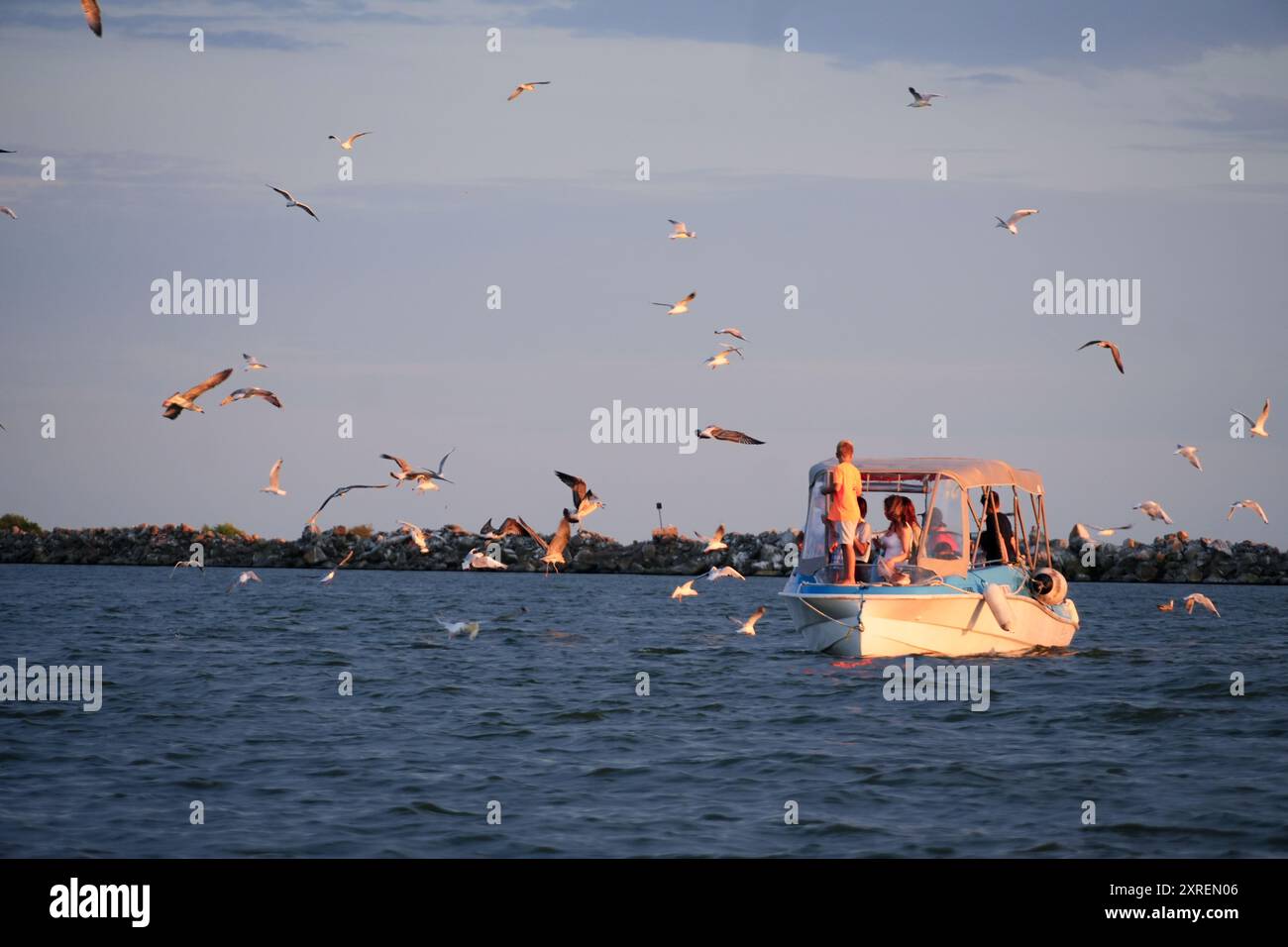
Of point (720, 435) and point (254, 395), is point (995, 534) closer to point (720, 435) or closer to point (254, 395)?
point (720, 435)

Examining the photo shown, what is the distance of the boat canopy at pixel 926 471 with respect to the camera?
78.2 feet

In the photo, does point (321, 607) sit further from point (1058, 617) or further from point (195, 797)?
point (195, 797)

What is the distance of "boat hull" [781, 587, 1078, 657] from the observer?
2252cm

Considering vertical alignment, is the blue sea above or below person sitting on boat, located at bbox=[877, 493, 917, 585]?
below

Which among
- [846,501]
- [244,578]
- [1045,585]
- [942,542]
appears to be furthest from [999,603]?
[244,578]

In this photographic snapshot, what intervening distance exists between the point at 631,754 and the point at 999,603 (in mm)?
8892

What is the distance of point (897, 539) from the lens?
23000 mm

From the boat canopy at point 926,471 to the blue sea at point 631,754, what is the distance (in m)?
2.98

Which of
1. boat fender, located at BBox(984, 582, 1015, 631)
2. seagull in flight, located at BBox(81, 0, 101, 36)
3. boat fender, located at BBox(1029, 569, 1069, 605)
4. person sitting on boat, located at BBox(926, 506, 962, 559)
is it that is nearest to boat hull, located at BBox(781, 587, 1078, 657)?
boat fender, located at BBox(984, 582, 1015, 631)

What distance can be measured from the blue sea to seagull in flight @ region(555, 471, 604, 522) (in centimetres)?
264

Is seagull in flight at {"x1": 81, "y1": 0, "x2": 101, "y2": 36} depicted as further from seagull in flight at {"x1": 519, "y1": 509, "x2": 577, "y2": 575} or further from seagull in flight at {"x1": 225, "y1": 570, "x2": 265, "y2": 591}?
seagull in flight at {"x1": 225, "y1": 570, "x2": 265, "y2": 591}

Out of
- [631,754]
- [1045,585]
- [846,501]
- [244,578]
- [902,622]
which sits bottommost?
[631,754]

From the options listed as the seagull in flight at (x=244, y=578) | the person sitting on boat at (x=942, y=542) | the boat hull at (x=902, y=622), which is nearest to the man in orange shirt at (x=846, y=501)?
the boat hull at (x=902, y=622)

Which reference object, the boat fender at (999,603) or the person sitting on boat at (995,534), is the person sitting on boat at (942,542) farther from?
the person sitting on boat at (995,534)
